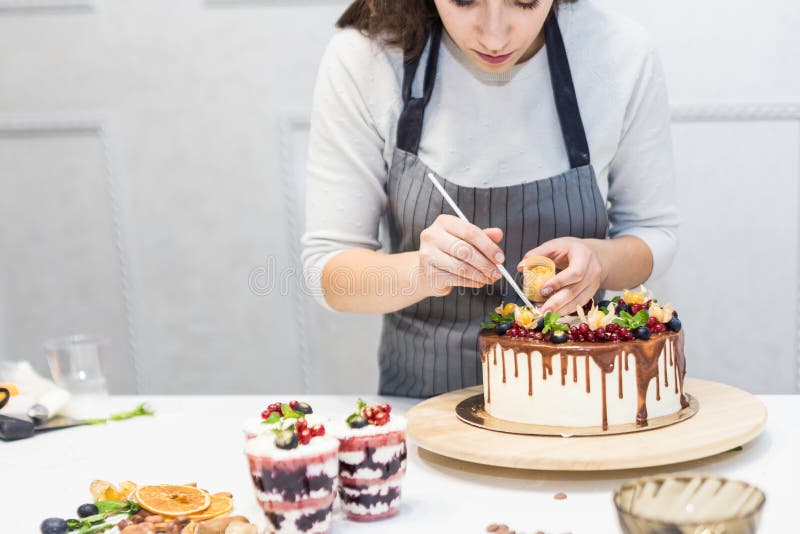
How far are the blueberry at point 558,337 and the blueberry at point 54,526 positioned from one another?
0.80 metres

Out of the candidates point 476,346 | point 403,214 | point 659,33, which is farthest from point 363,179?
point 659,33

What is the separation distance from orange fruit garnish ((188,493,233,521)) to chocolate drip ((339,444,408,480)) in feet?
0.57

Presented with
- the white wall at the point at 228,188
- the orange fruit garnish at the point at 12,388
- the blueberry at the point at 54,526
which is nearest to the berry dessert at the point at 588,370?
the blueberry at the point at 54,526

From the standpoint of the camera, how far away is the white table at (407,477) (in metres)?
1.20

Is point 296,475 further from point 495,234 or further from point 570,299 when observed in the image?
point 570,299

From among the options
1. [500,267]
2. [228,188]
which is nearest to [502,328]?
[500,267]

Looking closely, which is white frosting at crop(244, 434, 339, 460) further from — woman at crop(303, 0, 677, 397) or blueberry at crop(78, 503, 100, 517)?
woman at crop(303, 0, 677, 397)

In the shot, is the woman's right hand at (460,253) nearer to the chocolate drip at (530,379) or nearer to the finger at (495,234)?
the finger at (495,234)

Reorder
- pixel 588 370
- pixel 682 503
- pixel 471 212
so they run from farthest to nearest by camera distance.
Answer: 1. pixel 471 212
2. pixel 588 370
3. pixel 682 503

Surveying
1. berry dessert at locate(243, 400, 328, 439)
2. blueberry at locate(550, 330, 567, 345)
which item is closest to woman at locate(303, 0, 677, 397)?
blueberry at locate(550, 330, 567, 345)

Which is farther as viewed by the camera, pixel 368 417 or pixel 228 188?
pixel 228 188

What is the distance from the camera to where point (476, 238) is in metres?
1.57

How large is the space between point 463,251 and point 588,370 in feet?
0.94

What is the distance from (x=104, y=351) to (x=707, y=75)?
74.6 inches
